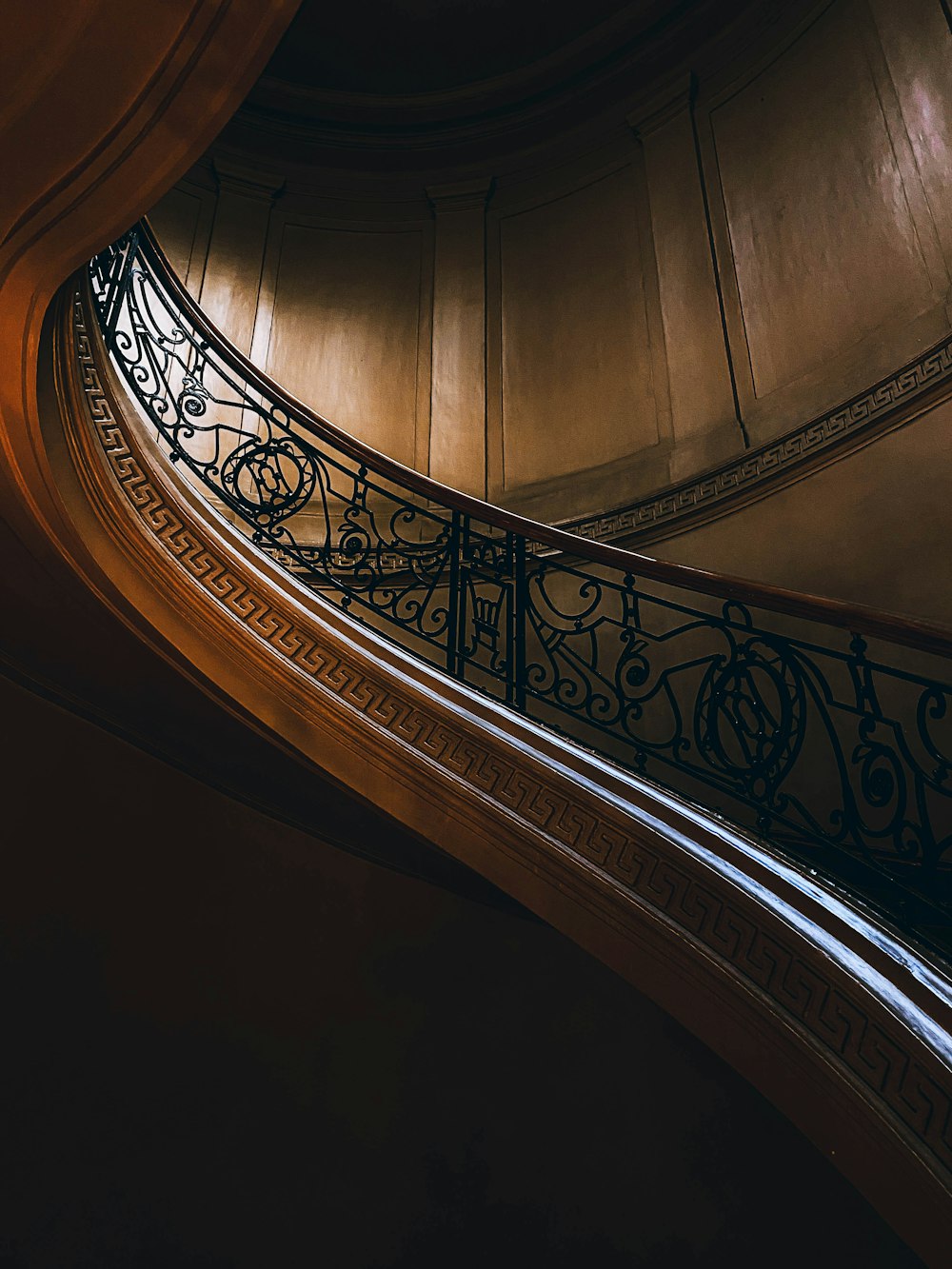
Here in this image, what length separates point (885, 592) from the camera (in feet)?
15.3

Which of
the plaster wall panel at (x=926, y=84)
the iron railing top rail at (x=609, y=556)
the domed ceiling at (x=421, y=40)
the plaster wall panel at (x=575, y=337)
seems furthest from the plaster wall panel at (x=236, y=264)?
the plaster wall panel at (x=926, y=84)

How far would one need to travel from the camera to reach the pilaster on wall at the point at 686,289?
594cm

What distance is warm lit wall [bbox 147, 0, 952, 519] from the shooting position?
5559 mm

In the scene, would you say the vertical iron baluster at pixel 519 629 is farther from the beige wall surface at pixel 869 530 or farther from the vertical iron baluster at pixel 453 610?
the beige wall surface at pixel 869 530

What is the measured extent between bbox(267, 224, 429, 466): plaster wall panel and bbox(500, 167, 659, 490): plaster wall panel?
0.76 metres

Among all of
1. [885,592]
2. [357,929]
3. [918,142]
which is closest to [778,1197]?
[357,929]

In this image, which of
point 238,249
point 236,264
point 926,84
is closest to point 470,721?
point 926,84

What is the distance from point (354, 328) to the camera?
7.58m

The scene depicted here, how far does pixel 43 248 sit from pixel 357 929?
111 inches

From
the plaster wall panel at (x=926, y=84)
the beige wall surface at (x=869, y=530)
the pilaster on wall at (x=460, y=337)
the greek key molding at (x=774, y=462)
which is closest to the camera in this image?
the beige wall surface at (x=869, y=530)

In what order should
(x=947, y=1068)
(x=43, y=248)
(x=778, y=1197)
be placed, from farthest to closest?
1. (x=778, y=1197)
2. (x=43, y=248)
3. (x=947, y=1068)

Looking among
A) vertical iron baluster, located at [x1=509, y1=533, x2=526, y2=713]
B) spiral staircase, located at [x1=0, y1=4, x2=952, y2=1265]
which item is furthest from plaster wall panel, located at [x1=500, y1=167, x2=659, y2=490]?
spiral staircase, located at [x1=0, y1=4, x2=952, y2=1265]

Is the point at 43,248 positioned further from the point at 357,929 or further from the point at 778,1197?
the point at 778,1197

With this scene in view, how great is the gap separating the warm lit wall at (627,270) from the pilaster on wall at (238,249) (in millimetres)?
20
